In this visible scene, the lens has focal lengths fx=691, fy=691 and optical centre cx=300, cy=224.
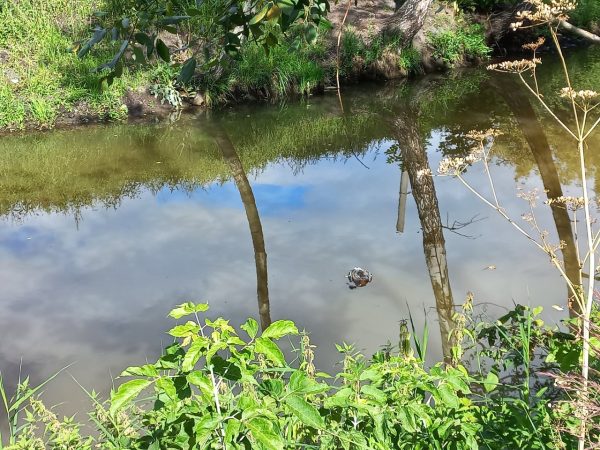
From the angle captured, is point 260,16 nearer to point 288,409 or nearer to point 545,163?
point 288,409

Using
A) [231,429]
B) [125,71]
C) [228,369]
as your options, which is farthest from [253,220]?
[125,71]

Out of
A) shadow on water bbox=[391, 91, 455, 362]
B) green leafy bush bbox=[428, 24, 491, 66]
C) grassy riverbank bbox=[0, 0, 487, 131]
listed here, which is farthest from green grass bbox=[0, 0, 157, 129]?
green leafy bush bbox=[428, 24, 491, 66]

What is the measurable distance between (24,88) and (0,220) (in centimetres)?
403

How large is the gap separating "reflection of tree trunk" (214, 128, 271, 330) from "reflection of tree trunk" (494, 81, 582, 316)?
79.4 inches

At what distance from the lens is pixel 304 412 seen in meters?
1.86

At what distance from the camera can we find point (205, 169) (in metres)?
8.18

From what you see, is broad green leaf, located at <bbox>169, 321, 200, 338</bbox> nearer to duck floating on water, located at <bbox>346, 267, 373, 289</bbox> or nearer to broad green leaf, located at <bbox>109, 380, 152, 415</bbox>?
broad green leaf, located at <bbox>109, 380, 152, 415</bbox>

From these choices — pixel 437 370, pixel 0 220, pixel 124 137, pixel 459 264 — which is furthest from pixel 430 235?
pixel 124 137

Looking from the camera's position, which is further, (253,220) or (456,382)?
(253,220)

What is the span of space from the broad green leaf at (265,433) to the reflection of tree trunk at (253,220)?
2780 mm

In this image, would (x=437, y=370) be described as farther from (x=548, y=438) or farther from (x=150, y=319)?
(x=150, y=319)

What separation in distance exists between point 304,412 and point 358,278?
3203mm

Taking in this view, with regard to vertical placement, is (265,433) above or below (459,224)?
above

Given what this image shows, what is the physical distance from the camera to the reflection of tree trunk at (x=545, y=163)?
502 cm
